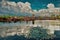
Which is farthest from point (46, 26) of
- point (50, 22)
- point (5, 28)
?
point (5, 28)

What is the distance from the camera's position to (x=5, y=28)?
1.08 meters

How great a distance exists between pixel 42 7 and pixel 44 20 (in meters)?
0.12

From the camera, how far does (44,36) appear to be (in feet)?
3.51

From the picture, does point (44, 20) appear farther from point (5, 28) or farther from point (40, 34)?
point (5, 28)

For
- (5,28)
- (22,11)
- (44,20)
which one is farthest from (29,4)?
(5,28)

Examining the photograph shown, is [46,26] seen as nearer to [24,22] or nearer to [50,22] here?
[50,22]

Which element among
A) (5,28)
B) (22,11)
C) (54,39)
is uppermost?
(22,11)

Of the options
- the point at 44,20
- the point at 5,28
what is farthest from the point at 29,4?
the point at 5,28

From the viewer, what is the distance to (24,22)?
1.09 m

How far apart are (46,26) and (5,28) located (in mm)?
372

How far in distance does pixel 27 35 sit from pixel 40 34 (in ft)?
0.38

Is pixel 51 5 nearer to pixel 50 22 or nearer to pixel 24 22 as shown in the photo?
pixel 50 22

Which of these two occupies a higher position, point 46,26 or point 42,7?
point 42,7

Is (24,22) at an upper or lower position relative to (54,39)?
upper
